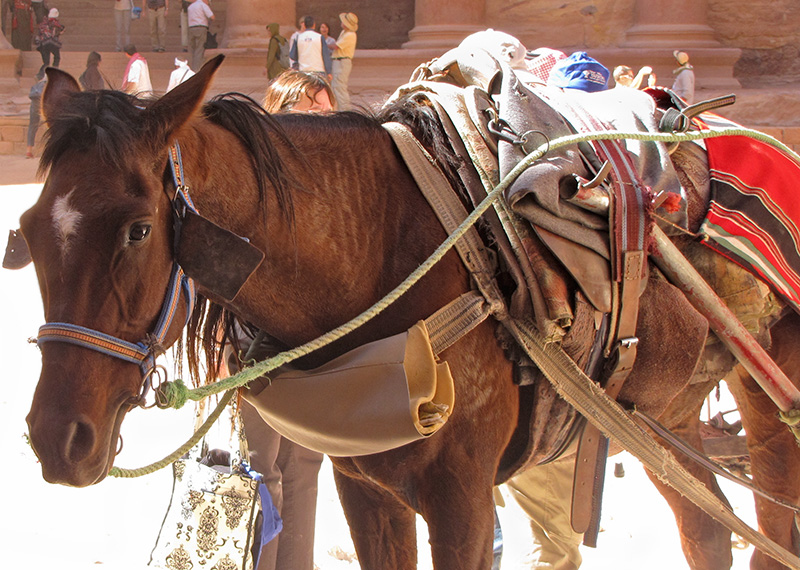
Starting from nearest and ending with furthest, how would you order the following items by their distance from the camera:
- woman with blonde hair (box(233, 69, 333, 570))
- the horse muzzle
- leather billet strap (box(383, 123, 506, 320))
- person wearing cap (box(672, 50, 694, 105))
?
the horse muzzle → leather billet strap (box(383, 123, 506, 320)) → woman with blonde hair (box(233, 69, 333, 570)) → person wearing cap (box(672, 50, 694, 105))

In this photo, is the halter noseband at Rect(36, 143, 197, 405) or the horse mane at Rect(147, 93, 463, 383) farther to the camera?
the horse mane at Rect(147, 93, 463, 383)

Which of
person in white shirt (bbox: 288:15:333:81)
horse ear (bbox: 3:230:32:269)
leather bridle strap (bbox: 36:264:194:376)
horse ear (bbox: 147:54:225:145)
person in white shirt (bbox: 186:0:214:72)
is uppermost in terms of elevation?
person in white shirt (bbox: 186:0:214:72)

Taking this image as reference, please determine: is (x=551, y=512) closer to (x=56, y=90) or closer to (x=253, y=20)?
(x=56, y=90)

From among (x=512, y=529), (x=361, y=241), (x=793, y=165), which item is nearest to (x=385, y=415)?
(x=361, y=241)

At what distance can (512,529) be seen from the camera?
419 cm

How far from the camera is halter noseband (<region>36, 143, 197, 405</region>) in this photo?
4.78 feet

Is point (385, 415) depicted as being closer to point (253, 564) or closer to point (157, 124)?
point (157, 124)

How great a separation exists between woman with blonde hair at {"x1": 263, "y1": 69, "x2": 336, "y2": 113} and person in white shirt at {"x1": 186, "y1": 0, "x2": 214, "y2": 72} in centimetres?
1041

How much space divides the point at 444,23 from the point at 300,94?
10.8m

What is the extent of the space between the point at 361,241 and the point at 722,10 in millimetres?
13925

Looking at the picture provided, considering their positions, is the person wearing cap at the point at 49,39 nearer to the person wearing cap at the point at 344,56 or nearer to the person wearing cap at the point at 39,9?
the person wearing cap at the point at 39,9

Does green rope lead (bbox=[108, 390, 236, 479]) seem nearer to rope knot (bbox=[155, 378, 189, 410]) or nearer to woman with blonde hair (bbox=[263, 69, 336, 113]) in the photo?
rope knot (bbox=[155, 378, 189, 410])

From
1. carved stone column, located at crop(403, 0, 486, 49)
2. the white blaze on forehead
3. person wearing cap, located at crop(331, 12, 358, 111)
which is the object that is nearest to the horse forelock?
the white blaze on forehead

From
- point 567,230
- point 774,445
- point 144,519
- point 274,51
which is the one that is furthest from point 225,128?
point 274,51
